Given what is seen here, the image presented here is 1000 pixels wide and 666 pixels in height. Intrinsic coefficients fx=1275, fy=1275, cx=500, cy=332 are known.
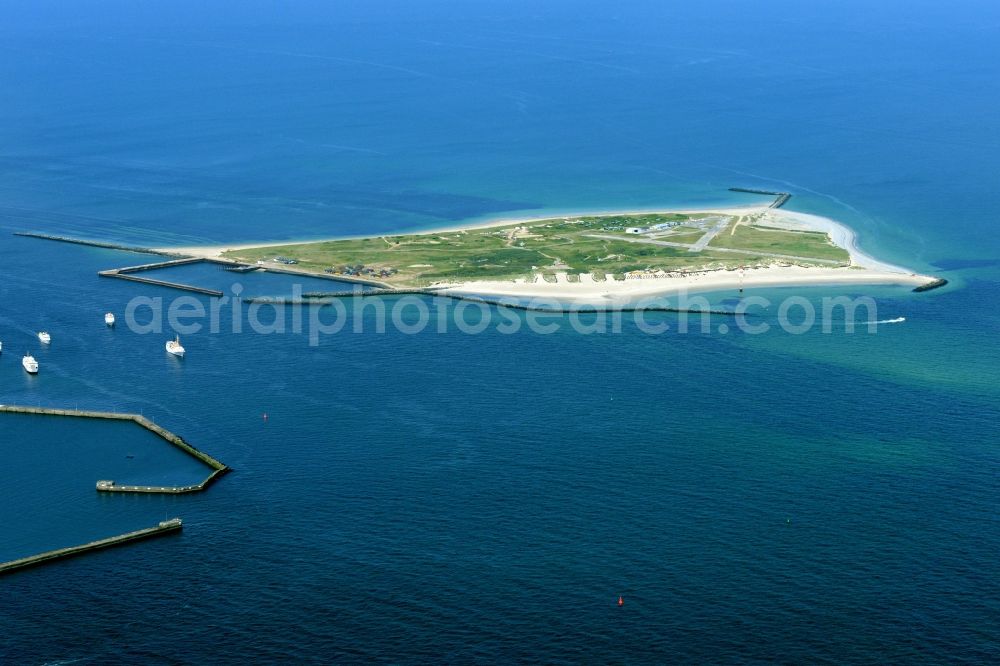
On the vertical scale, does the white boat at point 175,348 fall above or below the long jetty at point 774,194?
below

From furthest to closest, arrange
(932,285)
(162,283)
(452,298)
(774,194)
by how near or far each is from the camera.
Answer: (774,194) < (932,285) < (162,283) < (452,298)

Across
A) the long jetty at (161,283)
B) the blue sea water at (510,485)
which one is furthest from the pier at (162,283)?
the blue sea water at (510,485)

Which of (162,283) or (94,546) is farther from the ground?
(162,283)

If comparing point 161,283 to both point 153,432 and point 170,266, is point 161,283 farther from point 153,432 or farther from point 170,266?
point 153,432

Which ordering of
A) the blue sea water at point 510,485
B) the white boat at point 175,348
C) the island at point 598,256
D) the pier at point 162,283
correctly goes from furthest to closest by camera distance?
the island at point 598,256 → the pier at point 162,283 → the white boat at point 175,348 → the blue sea water at point 510,485

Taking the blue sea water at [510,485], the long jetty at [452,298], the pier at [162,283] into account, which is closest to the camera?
the blue sea water at [510,485]

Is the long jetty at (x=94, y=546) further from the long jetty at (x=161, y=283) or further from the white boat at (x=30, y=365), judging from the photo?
the long jetty at (x=161, y=283)

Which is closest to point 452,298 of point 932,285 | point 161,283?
point 161,283

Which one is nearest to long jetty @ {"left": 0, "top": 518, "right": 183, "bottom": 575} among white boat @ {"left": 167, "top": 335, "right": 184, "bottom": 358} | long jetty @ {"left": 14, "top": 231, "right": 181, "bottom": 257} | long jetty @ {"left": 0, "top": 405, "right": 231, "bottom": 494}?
long jetty @ {"left": 0, "top": 405, "right": 231, "bottom": 494}
